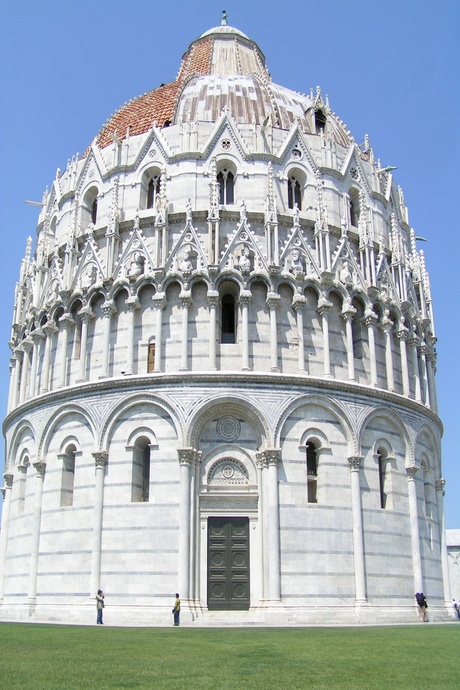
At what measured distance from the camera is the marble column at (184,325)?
30.3 metres

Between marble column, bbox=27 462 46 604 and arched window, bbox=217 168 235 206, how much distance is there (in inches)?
570

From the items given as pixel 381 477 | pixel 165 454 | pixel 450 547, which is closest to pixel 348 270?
pixel 381 477

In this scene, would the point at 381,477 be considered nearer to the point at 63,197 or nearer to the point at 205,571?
the point at 205,571

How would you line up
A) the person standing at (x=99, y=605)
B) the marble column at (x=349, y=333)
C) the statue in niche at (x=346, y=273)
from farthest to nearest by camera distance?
the statue in niche at (x=346, y=273), the marble column at (x=349, y=333), the person standing at (x=99, y=605)

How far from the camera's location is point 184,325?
3091 centimetres

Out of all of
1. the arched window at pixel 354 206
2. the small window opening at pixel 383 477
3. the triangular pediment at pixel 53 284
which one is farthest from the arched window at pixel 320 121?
the small window opening at pixel 383 477

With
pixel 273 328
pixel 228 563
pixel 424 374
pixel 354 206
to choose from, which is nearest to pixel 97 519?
pixel 228 563

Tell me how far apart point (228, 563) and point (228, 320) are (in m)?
10.2

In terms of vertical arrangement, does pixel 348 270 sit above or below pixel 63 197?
below

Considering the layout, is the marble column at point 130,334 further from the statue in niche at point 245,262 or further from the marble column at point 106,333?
the statue in niche at point 245,262

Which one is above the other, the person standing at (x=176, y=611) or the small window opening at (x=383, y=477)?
the small window opening at (x=383, y=477)

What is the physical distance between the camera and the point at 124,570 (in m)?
28.5

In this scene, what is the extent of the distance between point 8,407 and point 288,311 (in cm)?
1569

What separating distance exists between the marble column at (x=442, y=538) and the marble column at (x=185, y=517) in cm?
1359
